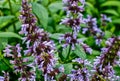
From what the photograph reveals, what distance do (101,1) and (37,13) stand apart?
229 cm

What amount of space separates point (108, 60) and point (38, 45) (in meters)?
0.43

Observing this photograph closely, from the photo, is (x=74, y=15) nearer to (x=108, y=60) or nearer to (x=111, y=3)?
(x=108, y=60)

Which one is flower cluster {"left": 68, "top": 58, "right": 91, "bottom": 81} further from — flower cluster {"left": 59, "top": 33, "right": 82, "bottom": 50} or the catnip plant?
flower cluster {"left": 59, "top": 33, "right": 82, "bottom": 50}

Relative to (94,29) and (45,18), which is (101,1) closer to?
(94,29)

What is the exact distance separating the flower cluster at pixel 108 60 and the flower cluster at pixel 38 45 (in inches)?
11.4

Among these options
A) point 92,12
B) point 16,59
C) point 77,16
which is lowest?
point 92,12

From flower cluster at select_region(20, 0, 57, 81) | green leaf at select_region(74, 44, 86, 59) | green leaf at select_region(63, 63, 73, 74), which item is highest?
flower cluster at select_region(20, 0, 57, 81)

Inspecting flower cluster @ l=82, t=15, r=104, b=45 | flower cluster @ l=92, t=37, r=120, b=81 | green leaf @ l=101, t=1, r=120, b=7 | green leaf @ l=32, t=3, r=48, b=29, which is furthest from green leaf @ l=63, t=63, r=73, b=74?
green leaf @ l=101, t=1, r=120, b=7

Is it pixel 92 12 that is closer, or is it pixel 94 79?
pixel 94 79

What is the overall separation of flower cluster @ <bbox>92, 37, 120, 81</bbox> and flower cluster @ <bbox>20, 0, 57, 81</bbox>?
29cm

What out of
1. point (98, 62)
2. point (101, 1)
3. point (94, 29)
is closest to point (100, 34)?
point (94, 29)

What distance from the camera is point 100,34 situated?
3527mm

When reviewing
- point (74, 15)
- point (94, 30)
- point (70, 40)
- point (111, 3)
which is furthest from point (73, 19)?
point (111, 3)

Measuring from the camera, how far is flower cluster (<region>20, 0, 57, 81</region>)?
2176mm
